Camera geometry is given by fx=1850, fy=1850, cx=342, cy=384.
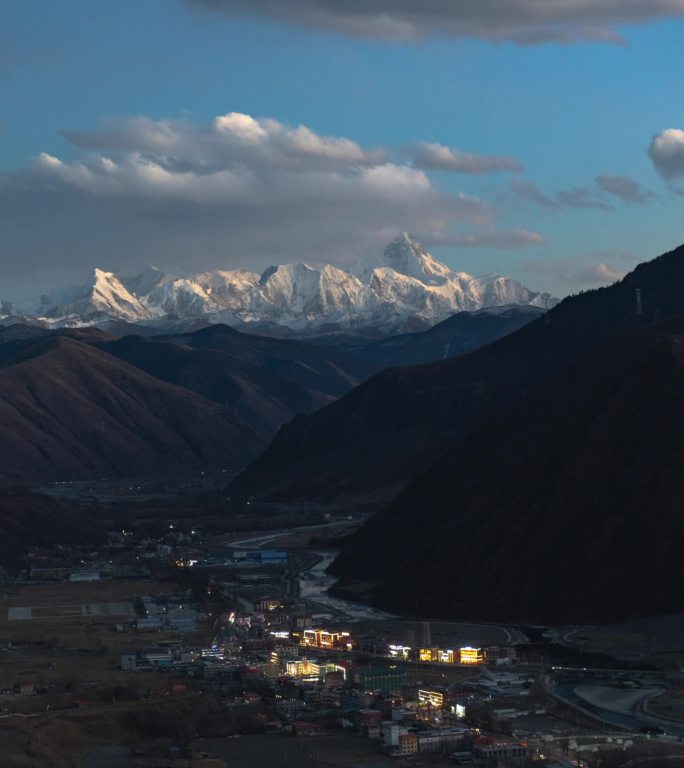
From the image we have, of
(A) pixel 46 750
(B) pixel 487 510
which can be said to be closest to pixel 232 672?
(A) pixel 46 750

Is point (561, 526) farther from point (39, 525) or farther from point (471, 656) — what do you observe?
point (39, 525)

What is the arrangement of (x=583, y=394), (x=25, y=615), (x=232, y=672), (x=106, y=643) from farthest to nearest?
(x=583, y=394), (x=25, y=615), (x=106, y=643), (x=232, y=672)

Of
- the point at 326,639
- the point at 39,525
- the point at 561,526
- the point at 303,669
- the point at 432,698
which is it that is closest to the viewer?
the point at 432,698

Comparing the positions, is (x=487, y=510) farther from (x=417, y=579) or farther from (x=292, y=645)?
(x=292, y=645)

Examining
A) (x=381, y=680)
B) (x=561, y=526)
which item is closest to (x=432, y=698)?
(x=381, y=680)

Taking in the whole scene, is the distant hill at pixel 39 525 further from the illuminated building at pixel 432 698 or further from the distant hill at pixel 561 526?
the illuminated building at pixel 432 698

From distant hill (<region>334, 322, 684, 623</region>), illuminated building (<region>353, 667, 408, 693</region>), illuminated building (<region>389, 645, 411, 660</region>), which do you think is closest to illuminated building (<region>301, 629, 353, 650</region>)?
illuminated building (<region>389, 645, 411, 660</region>)
